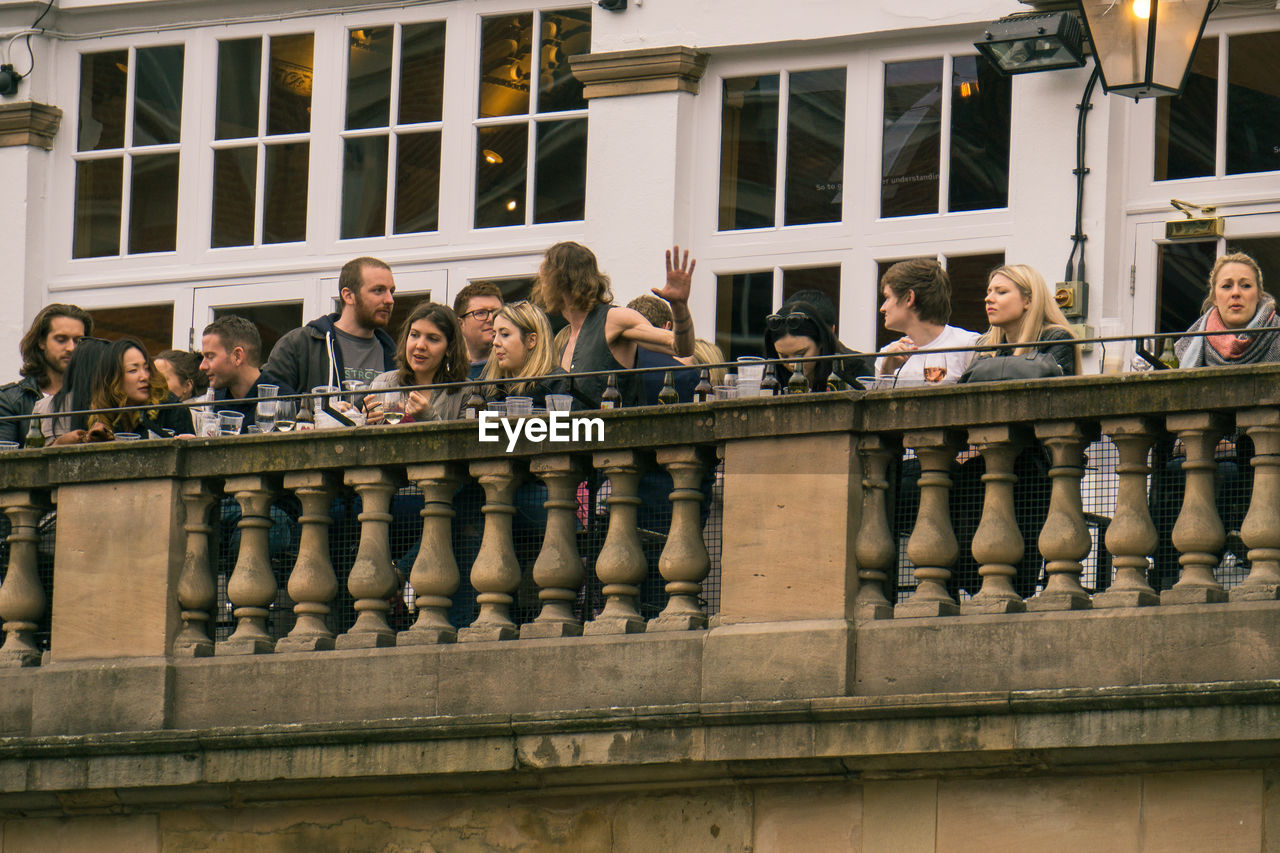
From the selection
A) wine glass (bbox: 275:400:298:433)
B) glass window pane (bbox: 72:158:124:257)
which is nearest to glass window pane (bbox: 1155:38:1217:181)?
wine glass (bbox: 275:400:298:433)

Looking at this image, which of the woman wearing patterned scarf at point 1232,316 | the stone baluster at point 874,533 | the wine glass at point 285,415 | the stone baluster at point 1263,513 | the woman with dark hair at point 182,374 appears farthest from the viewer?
the woman with dark hair at point 182,374

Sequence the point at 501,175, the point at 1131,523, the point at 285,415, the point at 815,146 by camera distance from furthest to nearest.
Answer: the point at 501,175, the point at 815,146, the point at 285,415, the point at 1131,523

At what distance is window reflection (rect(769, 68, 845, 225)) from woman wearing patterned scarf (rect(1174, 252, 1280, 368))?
3687mm

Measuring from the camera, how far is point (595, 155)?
13.0 metres

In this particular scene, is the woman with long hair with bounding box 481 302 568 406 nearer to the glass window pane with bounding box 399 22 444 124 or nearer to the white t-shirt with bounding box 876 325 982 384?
the white t-shirt with bounding box 876 325 982 384

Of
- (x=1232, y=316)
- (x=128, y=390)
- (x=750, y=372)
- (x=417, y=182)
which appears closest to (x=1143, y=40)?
(x=1232, y=316)

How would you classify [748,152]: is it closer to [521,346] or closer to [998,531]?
[521,346]

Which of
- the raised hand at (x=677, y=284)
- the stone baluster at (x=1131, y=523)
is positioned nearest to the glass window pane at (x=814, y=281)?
the raised hand at (x=677, y=284)

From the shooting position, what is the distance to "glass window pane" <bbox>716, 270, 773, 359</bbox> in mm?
12672

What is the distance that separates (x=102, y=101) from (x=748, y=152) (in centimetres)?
381

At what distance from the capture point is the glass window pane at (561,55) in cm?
1322

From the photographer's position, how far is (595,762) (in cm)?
834

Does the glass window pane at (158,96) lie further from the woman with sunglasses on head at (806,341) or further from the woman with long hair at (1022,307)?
the woman with long hair at (1022,307)

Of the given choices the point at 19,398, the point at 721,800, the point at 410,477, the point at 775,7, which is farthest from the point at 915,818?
the point at 775,7
